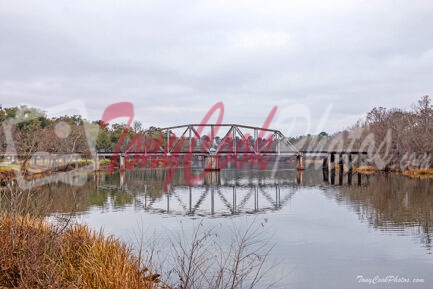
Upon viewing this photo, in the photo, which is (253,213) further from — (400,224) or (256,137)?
(256,137)

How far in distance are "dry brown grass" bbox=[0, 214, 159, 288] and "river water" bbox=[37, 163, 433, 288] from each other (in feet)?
4.52

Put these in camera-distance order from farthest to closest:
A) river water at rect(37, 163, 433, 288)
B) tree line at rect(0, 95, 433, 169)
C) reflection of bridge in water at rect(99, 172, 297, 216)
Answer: tree line at rect(0, 95, 433, 169), reflection of bridge in water at rect(99, 172, 297, 216), river water at rect(37, 163, 433, 288)

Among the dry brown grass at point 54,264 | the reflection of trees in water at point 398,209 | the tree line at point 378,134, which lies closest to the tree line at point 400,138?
the tree line at point 378,134

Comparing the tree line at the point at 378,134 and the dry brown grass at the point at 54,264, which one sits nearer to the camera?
the dry brown grass at the point at 54,264

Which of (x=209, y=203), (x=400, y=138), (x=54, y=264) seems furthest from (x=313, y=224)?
(x=400, y=138)

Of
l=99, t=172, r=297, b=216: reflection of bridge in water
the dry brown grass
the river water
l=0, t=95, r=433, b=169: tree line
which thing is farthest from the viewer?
l=0, t=95, r=433, b=169: tree line

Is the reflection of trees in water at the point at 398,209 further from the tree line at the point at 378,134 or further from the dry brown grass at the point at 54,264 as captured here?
the tree line at the point at 378,134

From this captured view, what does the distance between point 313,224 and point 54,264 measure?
51.9 ft

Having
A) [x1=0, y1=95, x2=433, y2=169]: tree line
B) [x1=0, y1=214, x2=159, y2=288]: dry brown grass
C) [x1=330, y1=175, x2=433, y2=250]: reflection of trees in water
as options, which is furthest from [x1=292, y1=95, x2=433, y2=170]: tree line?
[x1=0, y1=214, x2=159, y2=288]: dry brown grass

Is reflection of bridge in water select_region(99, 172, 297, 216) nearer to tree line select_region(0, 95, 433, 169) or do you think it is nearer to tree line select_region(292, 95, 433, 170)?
tree line select_region(0, 95, 433, 169)

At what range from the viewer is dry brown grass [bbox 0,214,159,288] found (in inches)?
295

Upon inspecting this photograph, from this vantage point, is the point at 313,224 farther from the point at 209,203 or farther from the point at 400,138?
the point at 400,138

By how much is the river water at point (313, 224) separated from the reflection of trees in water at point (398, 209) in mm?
45

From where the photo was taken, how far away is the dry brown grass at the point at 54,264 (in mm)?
7492
